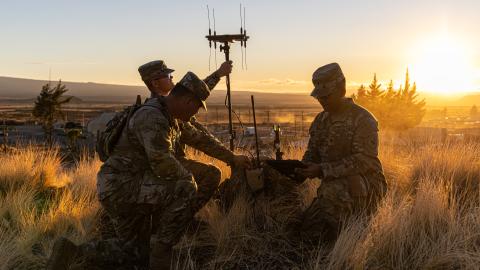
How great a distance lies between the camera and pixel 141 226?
4508mm

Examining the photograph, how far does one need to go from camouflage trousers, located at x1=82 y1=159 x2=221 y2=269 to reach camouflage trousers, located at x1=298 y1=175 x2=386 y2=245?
1278mm

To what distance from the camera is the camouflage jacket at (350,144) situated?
15.6 feet

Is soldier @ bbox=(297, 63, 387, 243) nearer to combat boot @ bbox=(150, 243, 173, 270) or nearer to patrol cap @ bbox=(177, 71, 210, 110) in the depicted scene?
patrol cap @ bbox=(177, 71, 210, 110)

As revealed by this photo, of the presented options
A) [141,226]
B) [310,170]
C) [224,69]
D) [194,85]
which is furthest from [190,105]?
[224,69]

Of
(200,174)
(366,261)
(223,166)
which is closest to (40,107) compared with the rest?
(223,166)

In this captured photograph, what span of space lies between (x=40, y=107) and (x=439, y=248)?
2360cm

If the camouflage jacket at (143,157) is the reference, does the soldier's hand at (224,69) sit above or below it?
above

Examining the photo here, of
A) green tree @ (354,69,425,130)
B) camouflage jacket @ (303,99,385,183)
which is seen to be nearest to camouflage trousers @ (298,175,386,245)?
camouflage jacket @ (303,99,385,183)

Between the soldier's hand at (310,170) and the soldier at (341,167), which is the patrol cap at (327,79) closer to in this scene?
the soldier at (341,167)

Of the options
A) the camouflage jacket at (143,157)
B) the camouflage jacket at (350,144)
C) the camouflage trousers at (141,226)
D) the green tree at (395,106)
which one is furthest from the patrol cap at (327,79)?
the green tree at (395,106)

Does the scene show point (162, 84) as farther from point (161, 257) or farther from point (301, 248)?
point (301, 248)

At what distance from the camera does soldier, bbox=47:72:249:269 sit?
3.93m

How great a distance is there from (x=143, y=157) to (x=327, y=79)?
199 cm

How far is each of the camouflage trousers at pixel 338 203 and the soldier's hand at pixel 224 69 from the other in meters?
2.12
